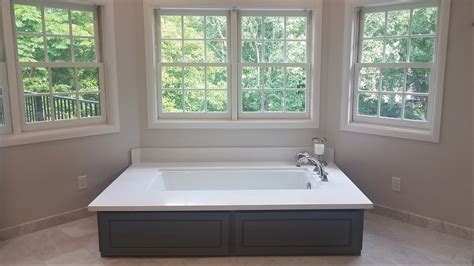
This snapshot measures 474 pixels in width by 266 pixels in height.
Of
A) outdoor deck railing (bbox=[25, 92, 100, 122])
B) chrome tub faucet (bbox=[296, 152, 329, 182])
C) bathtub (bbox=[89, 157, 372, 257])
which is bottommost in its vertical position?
bathtub (bbox=[89, 157, 372, 257])

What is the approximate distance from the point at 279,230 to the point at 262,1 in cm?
212

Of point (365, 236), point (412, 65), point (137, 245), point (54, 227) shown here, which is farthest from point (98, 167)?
point (412, 65)

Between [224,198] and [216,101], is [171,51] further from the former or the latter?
[224,198]

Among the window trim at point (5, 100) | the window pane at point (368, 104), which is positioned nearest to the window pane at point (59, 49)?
the window trim at point (5, 100)

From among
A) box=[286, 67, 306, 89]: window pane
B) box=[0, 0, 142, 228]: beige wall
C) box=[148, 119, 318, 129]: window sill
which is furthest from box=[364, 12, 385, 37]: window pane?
box=[0, 0, 142, 228]: beige wall

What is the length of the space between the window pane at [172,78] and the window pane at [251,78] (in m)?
0.63

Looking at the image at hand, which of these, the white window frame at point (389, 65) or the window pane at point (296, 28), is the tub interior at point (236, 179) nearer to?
the white window frame at point (389, 65)

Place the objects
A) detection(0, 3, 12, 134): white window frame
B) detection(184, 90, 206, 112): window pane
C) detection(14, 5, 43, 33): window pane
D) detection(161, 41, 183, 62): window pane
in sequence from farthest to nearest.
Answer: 1. detection(184, 90, 206, 112): window pane
2. detection(161, 41, 183, 62): window pane
3. detection(14, 5, 43, 33): window pane
4. detection(0, 3, 12, 134): white window frame

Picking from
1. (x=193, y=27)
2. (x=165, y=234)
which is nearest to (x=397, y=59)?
(x=193, y=27)

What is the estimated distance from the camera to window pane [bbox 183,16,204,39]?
3.69 meters

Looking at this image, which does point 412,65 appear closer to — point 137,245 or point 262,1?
point 262,1

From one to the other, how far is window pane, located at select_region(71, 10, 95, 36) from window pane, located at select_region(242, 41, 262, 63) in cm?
143

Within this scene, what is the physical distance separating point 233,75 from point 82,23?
1461 mm

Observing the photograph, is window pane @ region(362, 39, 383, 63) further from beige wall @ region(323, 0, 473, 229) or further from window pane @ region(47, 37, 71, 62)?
window pane @ region(47, 37, 71, 62)
